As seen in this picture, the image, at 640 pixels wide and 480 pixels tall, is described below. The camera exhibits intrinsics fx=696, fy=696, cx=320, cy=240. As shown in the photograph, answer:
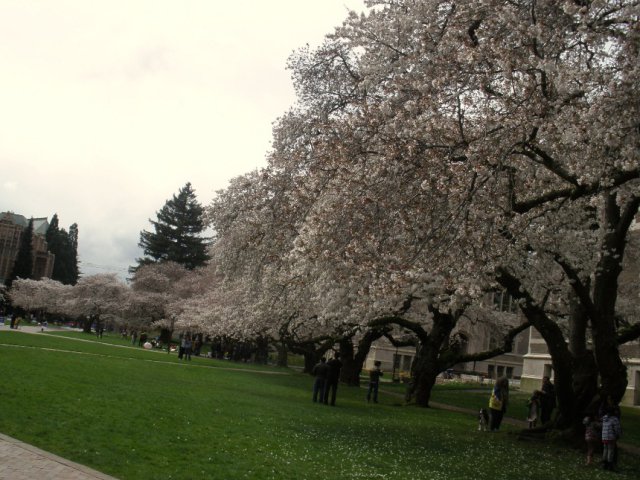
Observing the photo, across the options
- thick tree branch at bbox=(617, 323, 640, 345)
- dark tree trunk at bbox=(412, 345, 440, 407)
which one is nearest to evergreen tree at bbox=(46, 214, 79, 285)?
dark tree trunk at bbox=(412, 345, 440, 407)

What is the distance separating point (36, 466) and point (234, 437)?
4.50m

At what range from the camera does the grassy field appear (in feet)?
31.1

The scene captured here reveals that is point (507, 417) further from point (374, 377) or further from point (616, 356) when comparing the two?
point (616, 356)

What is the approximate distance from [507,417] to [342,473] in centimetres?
1813

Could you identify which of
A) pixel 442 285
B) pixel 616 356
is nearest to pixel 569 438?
pixel 616 356

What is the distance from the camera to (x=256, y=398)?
20.7 meters

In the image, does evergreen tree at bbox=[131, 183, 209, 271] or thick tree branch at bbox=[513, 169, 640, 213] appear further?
evergreen tree at bbox=[131, 183, 209, 271]

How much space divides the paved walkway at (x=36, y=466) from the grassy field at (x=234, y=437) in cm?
41

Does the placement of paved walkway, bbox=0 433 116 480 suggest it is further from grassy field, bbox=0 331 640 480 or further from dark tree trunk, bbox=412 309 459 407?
dark tree trunk, bbox=412 309 459 407

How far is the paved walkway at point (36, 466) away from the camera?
294 inches

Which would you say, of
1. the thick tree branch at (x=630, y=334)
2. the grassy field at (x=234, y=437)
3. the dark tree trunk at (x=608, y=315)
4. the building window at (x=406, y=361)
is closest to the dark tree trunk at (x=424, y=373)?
the grassy field at (x=234, y=437)

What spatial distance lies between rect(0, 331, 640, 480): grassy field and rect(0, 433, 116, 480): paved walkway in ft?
1.35

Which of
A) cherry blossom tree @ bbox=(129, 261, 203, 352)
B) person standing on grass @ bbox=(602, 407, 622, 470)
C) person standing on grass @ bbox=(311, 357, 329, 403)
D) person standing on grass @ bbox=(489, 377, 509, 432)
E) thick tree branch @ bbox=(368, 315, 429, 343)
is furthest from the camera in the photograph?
cherry blossom tree @ bbox=(129, 261, 203, 352)

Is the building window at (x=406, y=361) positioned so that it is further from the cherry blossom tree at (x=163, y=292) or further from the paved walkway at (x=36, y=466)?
the paved walkway at (x=36, y=466)
